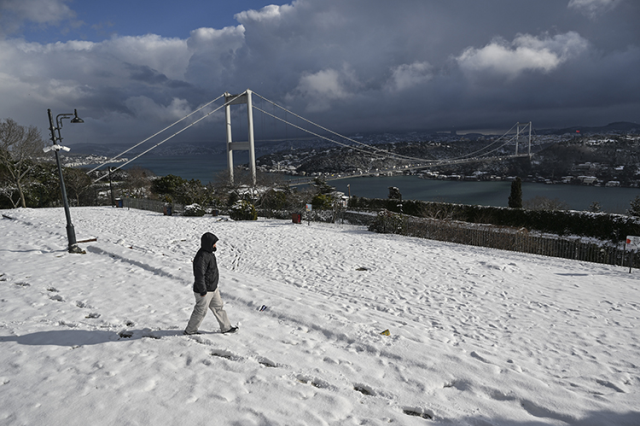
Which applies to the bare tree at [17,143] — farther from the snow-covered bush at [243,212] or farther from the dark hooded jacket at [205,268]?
the dark hooded jacket at [205,268]

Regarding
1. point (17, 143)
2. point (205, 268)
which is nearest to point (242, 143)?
point (17, 143)

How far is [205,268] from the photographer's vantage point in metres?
4.83

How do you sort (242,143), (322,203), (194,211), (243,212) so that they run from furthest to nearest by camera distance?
(242,143)
(322,203)
(194,211)
(243,212)

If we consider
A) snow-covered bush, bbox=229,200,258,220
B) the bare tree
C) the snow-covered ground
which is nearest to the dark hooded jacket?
the snow-covered ground

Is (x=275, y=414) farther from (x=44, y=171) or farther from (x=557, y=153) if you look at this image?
(x=557, y=153)

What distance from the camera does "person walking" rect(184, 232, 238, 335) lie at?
188 inches

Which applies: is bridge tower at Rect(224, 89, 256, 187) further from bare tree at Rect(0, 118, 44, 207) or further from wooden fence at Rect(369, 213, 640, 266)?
wooden fence at Rect(369, 213, 640, 266)

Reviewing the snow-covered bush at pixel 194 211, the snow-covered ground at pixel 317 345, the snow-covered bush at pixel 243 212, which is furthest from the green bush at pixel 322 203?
the snow-covered ground at pixel 317 345

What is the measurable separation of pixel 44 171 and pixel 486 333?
3963 cm

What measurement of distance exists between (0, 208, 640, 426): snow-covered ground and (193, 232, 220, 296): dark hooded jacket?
816 mm

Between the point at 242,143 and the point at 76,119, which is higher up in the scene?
the point at 242,143

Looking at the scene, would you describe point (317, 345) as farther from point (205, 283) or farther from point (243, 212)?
point (243, 212)

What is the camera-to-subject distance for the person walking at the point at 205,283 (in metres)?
4.77

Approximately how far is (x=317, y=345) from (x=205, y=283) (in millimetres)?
1860
